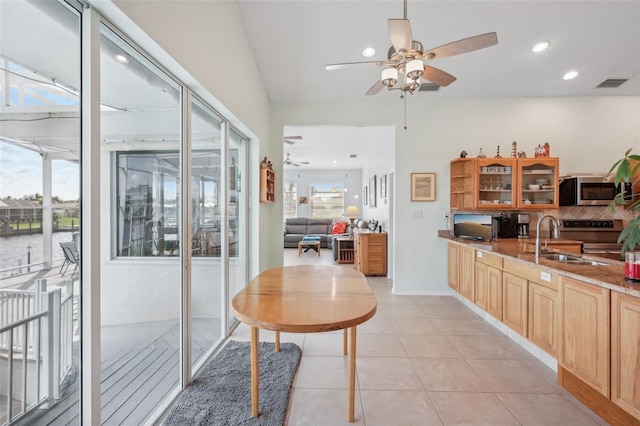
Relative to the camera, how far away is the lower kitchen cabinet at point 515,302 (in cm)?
249

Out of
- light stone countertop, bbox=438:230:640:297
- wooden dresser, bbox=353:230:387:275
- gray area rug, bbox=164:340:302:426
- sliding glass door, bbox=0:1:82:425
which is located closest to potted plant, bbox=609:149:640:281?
light stone countertop, bbox=438:230:640:297

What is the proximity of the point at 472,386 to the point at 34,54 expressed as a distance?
10.1 ft

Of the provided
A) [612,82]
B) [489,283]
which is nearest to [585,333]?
[489,283]

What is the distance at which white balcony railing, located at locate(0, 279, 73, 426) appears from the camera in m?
1.05

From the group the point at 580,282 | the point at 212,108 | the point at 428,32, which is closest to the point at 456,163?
the point at 428,32

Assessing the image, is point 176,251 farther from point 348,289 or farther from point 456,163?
point 456,163

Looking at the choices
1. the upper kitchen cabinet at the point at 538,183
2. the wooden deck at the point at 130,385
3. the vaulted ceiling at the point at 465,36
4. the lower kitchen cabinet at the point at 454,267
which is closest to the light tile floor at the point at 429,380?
the lower kitchen cabinet at the point at 454,267

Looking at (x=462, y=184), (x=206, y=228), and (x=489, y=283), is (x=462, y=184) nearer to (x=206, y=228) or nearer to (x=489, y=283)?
(x=489, y=283)

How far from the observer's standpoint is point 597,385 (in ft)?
5.71

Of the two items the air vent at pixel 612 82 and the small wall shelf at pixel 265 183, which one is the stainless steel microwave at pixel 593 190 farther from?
the small wall shelf at pixel 265 183

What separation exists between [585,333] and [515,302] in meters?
0.81

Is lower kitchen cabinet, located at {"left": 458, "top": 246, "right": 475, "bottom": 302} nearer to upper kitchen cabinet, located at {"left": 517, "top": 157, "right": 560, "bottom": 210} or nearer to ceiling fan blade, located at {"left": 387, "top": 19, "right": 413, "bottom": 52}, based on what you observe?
upper kitchen cabinet, located at {"left": 517, "top": 157, "right": 560, "bottom": 210}

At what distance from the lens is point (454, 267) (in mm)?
3943

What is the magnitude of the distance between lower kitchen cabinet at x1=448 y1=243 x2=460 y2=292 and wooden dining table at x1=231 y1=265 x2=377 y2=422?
87.2 inches
